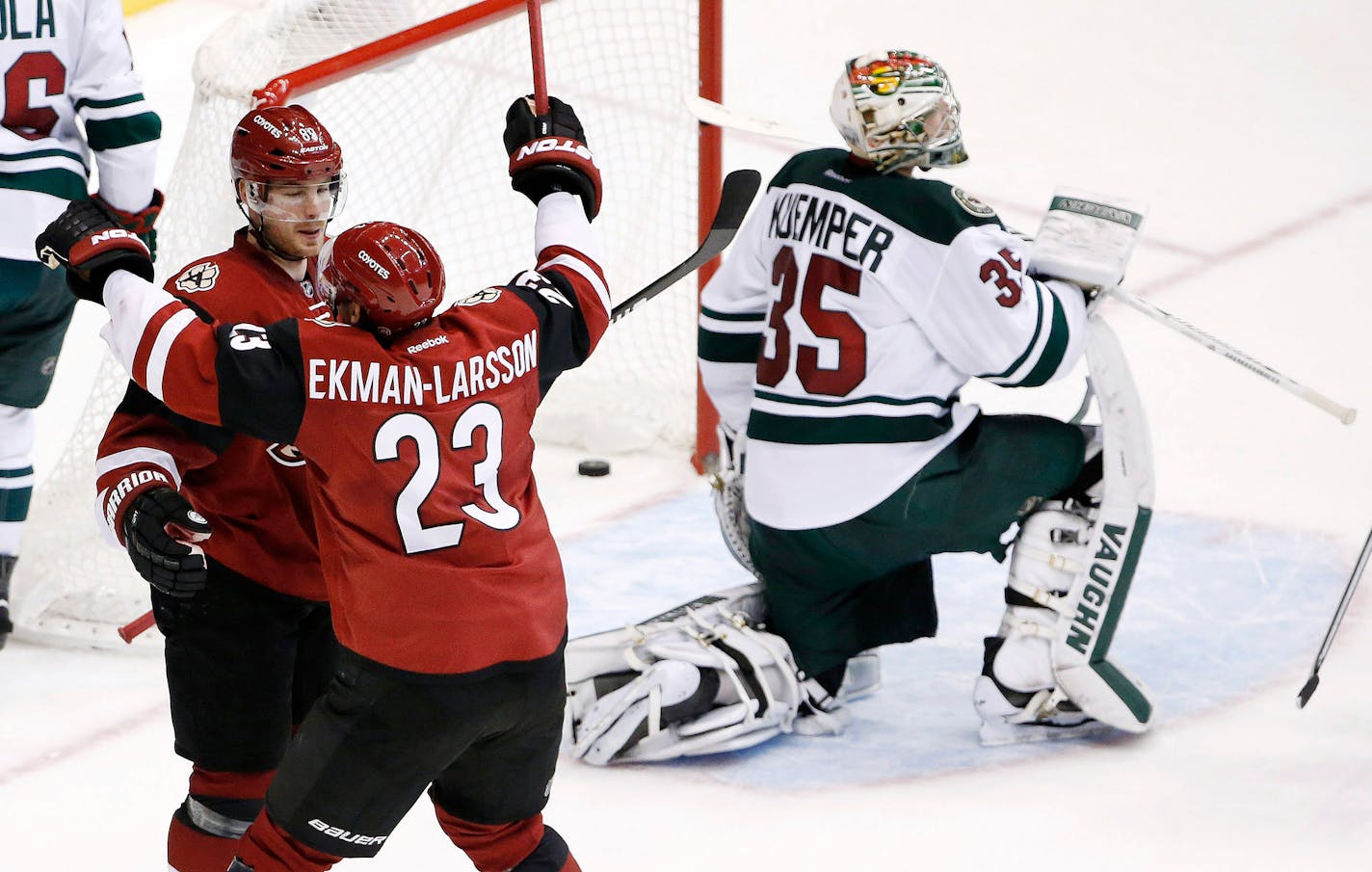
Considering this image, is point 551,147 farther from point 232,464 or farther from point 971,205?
point 971,205

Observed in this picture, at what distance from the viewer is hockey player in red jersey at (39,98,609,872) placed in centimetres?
215

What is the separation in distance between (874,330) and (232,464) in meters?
1.16

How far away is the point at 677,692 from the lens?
10.7 ft

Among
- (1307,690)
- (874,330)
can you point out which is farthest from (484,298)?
(1307,690)

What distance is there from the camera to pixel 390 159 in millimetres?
4695

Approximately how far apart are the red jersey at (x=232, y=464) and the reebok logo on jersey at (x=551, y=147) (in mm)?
342

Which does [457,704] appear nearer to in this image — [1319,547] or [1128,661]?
[1128,661]

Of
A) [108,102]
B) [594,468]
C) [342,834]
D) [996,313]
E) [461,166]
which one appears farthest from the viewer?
[461,166]

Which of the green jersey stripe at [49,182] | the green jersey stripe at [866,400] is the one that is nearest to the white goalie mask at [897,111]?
the green jersey stripe at [866,400]

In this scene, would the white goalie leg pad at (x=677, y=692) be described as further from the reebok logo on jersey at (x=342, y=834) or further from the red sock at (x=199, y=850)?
the reebok logo on jersey at (x=342, y=834)

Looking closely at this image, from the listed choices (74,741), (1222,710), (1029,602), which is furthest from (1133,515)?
(74,741)

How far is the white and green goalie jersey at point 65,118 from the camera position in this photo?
3514 millimetres

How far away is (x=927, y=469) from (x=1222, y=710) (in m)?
0.78

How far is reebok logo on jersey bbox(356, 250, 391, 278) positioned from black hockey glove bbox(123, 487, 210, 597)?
1.27 feet
